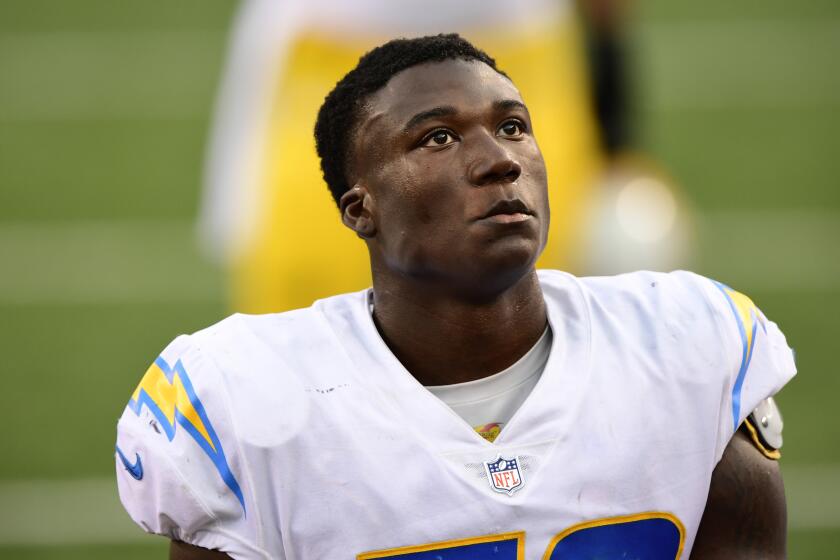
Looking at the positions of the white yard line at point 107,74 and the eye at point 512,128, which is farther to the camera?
the white yard line at point 107,74

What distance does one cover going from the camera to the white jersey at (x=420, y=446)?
247 cm

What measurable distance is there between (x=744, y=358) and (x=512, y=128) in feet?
1.81

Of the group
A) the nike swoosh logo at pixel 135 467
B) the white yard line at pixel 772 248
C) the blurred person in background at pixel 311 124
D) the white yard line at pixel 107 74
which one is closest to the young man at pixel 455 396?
the nike swoosh logo at pixel 135 467

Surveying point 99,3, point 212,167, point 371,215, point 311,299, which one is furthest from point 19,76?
point 371,215

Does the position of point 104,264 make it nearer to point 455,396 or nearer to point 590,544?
point 455,396

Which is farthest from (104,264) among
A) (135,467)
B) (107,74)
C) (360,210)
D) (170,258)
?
(135,467)

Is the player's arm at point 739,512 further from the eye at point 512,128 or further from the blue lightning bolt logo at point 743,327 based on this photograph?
the eye at point 512,128

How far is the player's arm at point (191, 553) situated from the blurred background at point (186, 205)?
2502 mm

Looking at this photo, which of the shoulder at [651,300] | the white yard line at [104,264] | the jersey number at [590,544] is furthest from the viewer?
the white yard line at [104,264]

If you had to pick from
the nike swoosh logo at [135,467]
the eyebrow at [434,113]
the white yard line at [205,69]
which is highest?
the white yard line at [205,69]

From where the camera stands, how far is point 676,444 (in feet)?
8.41

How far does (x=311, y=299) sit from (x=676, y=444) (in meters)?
2.43

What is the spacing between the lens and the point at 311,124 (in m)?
4.93

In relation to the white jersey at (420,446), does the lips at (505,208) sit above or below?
above
